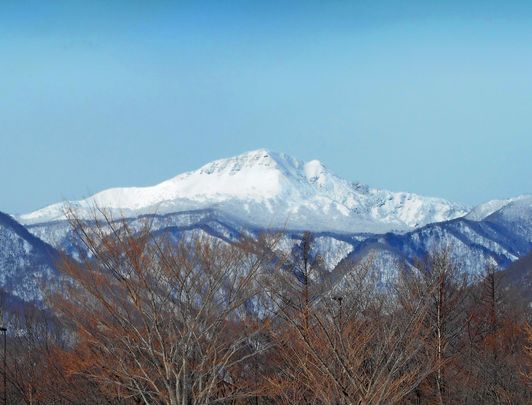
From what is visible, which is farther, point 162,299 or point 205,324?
point 205,324

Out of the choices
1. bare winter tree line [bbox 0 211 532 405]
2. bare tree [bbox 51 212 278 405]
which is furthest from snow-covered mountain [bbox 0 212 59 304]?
bare tree [bbox 51 212 278 405]

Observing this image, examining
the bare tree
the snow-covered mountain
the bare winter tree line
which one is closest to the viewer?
the bare winter tree line

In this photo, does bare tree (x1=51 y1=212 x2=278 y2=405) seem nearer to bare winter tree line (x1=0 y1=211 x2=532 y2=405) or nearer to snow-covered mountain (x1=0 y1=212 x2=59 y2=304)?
bare winter tree line (x1=0 y1=211 x2=532 y2=405)

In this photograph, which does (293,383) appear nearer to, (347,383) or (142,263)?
(347,383)

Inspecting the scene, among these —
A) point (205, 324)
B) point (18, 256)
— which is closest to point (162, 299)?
point (205, 324)

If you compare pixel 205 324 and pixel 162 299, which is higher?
pixel 162 299

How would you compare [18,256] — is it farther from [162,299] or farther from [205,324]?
[162,299]

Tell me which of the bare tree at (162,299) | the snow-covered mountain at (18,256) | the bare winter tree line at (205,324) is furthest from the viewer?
the snow-covered mountain at (18,256)

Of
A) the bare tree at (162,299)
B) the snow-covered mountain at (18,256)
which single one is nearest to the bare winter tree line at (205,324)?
the bare tree at (162,299)

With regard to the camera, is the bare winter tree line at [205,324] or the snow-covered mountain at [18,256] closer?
the bare winter tree line at [205,324]

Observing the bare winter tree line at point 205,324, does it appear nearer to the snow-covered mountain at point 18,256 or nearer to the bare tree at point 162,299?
the bare tree at point 162,299

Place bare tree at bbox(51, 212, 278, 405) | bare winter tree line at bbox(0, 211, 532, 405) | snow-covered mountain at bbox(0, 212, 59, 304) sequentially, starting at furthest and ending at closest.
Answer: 1. snow-covered mountain at bbox(0, 212, 59, 304)
2. bare tree at bbox(51, 212, 278, 405)
3. bare winter tree line at bbox(0, 211, 532, 405)

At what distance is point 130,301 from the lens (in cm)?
1773

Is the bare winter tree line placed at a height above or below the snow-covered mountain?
below
